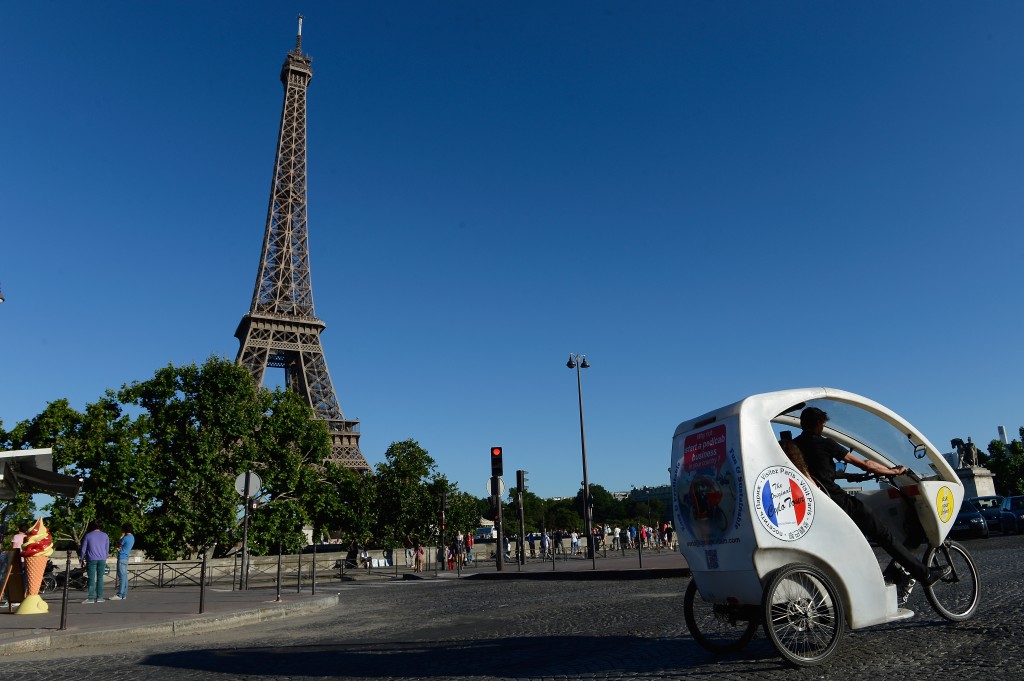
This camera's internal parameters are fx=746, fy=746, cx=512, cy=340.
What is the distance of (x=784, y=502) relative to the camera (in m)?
4.65

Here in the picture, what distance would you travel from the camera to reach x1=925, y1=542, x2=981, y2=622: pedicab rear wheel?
18.2 feet

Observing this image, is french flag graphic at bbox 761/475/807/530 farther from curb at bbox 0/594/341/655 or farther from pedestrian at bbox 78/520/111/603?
pedestrian at bbox 78/520/111/603

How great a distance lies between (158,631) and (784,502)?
7.70 m

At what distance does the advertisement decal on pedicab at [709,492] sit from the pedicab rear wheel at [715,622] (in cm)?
38

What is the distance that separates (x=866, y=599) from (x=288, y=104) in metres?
73.6

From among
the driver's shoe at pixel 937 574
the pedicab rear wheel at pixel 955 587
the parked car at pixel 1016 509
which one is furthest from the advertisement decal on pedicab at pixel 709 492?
the parked car at pixel 1016 509

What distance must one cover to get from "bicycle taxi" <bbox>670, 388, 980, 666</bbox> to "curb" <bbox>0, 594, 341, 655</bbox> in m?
6.66

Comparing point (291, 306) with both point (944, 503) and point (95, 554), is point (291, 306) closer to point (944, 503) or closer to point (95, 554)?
point (95, 554)

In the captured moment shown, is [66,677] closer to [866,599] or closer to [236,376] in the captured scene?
[866,599]

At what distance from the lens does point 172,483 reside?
1131 inches

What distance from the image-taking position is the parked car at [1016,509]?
23297 millimetres

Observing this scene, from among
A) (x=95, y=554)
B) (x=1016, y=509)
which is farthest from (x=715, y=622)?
(x=1016, y=509)

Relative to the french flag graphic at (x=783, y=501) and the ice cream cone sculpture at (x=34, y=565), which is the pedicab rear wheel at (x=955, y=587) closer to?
the french flag graphic at (x=783, y=501)

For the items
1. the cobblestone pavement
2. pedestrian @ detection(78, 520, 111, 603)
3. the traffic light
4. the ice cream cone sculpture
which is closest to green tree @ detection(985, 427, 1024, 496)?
the traffic light
